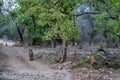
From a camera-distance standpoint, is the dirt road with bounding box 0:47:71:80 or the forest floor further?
the dirt road with bounding box 0:47:71:80

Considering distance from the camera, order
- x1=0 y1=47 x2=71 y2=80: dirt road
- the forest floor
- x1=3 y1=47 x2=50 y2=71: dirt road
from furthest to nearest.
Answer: x1=3 y1=47 x2=50 y2=71: dirt road < x1=0 y1=47 x2=71 y2=80: dirt road < the forest floor

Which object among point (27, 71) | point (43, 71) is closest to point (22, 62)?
point (27, 71)

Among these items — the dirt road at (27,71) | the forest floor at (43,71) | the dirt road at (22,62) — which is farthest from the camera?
the dirt road at (22,62)

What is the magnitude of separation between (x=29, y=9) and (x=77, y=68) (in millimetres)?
5045

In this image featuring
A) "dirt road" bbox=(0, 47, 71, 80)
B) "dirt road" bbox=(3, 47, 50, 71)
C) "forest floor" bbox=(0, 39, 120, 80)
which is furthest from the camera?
"dirt road" bbox=(3, 47, 50, 71)

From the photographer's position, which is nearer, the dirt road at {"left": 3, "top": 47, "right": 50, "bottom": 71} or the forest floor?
the forest floor

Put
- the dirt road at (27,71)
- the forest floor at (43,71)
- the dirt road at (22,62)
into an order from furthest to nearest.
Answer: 1. the dirt road at (22,62)
2. the dirt road at (27,71)
3. the forest floor at (43,71)

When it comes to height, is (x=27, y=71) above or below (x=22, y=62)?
above

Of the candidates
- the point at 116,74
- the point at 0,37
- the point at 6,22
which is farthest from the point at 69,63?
the point at 0,37

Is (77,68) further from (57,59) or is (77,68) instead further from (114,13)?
(114,13)

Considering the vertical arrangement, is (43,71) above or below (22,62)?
above

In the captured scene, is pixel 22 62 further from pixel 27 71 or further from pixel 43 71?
pixel 43 71

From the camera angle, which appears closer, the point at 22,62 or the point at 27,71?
the point at 27,71

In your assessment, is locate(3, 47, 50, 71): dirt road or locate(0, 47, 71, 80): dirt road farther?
locate(3, 47, 50, 71): dirt road
